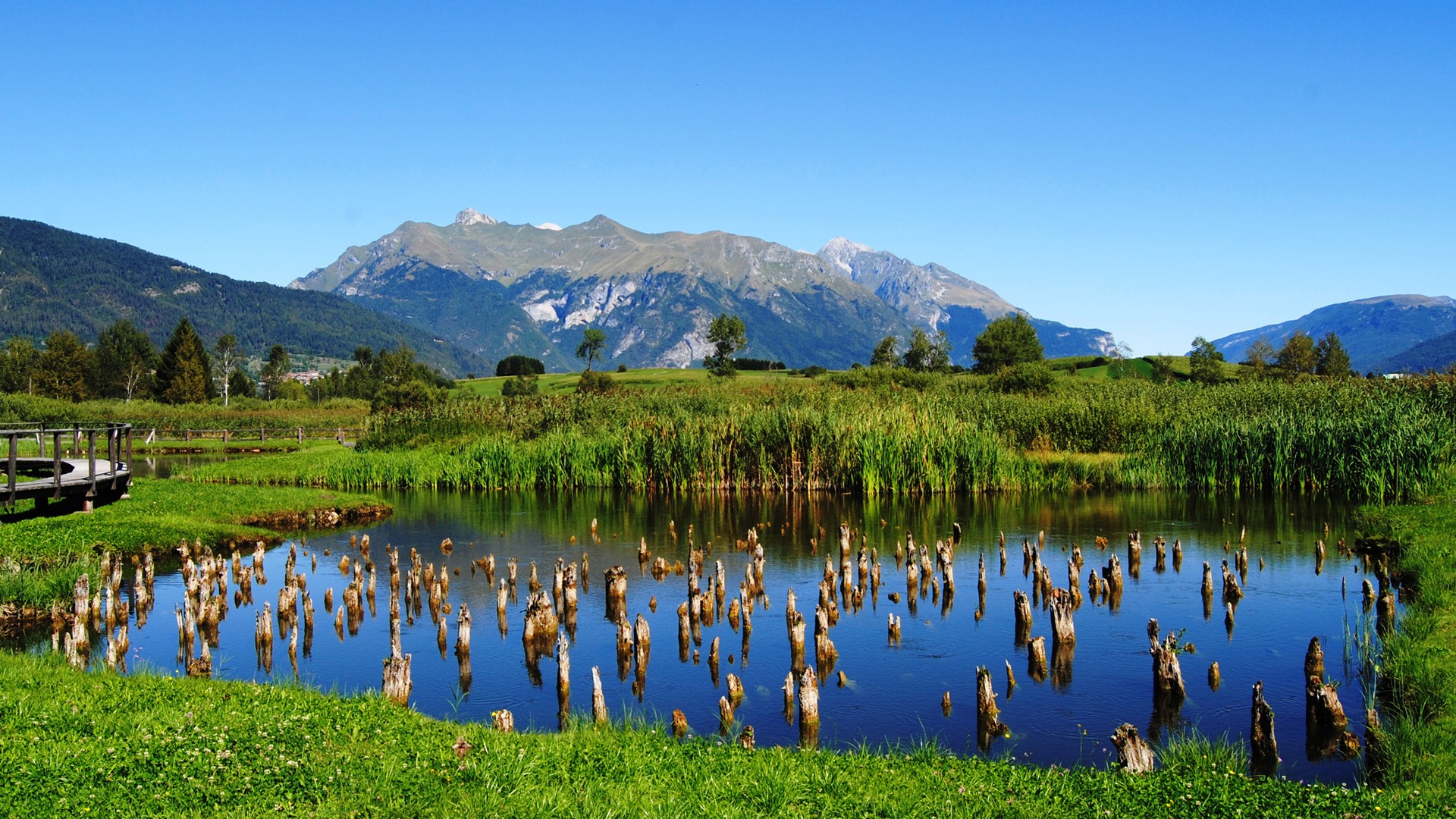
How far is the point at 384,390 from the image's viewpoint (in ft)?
350

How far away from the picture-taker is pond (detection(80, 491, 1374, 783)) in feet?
45.2

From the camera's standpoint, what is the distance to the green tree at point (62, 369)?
481 ft

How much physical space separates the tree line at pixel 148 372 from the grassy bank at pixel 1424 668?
11854cm

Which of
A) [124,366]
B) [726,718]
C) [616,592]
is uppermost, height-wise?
[124,366]

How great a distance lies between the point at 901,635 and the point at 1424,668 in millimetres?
7261

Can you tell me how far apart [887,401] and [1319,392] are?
61.0 ft

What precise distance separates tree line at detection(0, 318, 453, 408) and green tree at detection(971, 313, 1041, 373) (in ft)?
211

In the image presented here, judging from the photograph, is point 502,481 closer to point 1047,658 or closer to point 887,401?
point 887,401

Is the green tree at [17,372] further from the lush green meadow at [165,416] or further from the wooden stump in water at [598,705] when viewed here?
the wooden stump in water at [598,705]

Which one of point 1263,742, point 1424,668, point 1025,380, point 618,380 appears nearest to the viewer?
point 1263,742

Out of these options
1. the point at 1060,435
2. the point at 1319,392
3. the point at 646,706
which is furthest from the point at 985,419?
the point at 646,706

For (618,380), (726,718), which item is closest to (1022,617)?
(726,718)

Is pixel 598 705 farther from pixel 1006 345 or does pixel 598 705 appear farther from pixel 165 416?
pixel 1006 345

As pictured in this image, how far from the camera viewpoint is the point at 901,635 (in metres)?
18.0
